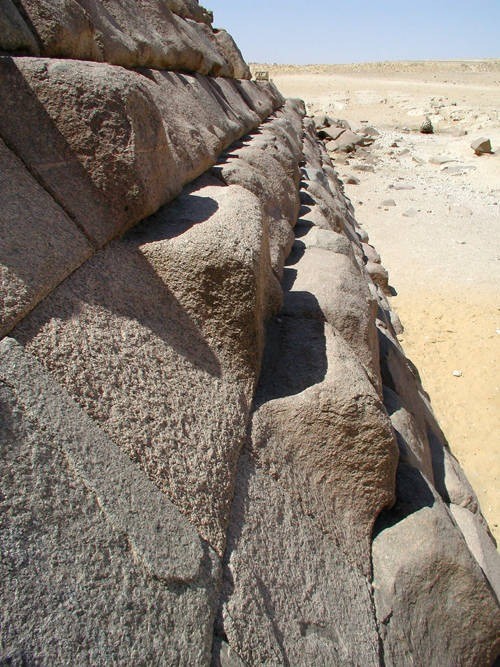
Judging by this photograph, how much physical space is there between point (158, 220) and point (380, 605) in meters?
1.30

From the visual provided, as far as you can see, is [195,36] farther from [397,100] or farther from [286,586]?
[397,100]

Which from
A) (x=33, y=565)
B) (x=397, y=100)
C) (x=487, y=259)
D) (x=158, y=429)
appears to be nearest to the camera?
(x=33, y=565)

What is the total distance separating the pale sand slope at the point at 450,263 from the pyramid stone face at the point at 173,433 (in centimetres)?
167

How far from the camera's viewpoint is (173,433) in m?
1.21

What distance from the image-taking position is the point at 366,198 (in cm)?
917

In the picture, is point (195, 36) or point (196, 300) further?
point (195, 36)

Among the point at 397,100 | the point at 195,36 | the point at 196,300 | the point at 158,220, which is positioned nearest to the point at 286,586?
the point at 196,300

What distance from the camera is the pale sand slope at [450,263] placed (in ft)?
12.6

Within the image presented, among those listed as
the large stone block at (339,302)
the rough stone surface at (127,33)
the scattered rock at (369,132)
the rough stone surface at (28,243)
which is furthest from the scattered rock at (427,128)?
the rough stone surface at (28,243)

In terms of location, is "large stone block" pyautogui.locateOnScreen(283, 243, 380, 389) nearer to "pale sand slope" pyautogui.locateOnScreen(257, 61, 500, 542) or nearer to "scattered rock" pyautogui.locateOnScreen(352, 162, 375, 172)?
"pale sand slope" pyautogui.locateOnScreen(257, 61, 500, 542)

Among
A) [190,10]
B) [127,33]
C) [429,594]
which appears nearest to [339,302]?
[429,594]

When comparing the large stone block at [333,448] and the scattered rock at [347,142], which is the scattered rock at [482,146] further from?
the large stone block at [333,448]

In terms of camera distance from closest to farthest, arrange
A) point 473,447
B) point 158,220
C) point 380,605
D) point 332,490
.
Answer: point 380,605 → point 332,490 → point 158,220 → point 473,447

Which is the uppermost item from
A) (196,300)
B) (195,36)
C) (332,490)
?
(195,36)
